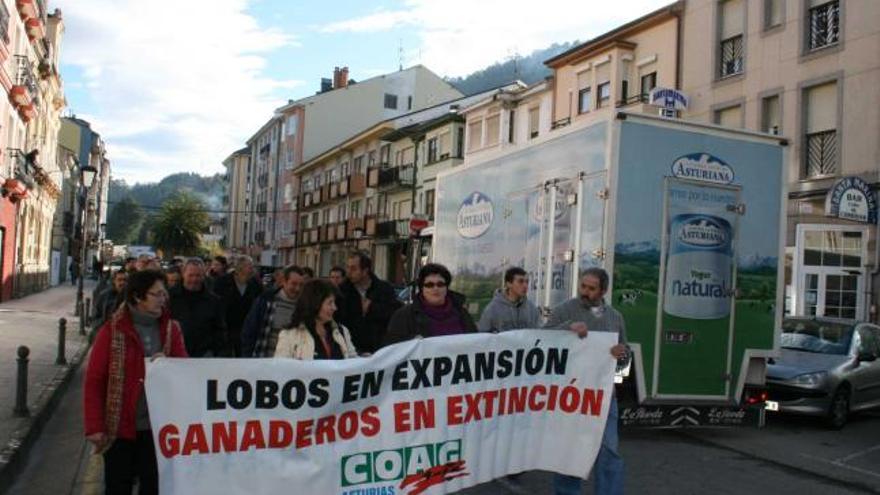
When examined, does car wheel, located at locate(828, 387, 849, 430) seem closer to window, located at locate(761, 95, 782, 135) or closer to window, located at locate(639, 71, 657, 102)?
window, located at locate(761, 95, 782, 135)

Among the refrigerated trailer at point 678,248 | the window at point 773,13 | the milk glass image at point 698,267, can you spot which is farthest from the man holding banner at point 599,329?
the window at point 773,13

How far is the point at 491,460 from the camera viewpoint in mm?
5660

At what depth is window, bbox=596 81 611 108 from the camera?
29.5m

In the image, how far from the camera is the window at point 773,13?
2305 cm

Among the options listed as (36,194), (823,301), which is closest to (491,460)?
(823,301)

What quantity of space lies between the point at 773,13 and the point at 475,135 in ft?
59.8

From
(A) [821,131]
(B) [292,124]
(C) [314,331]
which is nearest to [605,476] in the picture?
(C) [314,331]

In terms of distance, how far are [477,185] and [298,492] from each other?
26.3 ft

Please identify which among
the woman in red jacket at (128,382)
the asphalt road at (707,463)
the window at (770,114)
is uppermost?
the window at (770,114)

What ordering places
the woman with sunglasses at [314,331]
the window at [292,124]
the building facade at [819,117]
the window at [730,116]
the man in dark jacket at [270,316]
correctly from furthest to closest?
the window at [292,124] → the window at [730,116] → the building facade at [819,117] → the man in dark jacket at [270,316] → the woman with sunglasses at [314,331]

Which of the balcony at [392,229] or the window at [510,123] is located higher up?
the window at [510,123]

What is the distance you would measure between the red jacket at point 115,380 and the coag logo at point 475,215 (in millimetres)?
7512

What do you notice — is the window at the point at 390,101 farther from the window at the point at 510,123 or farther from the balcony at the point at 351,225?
the window at the point at 510,123

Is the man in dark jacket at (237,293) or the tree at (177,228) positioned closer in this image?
the man in dark jacket at (237,293)
